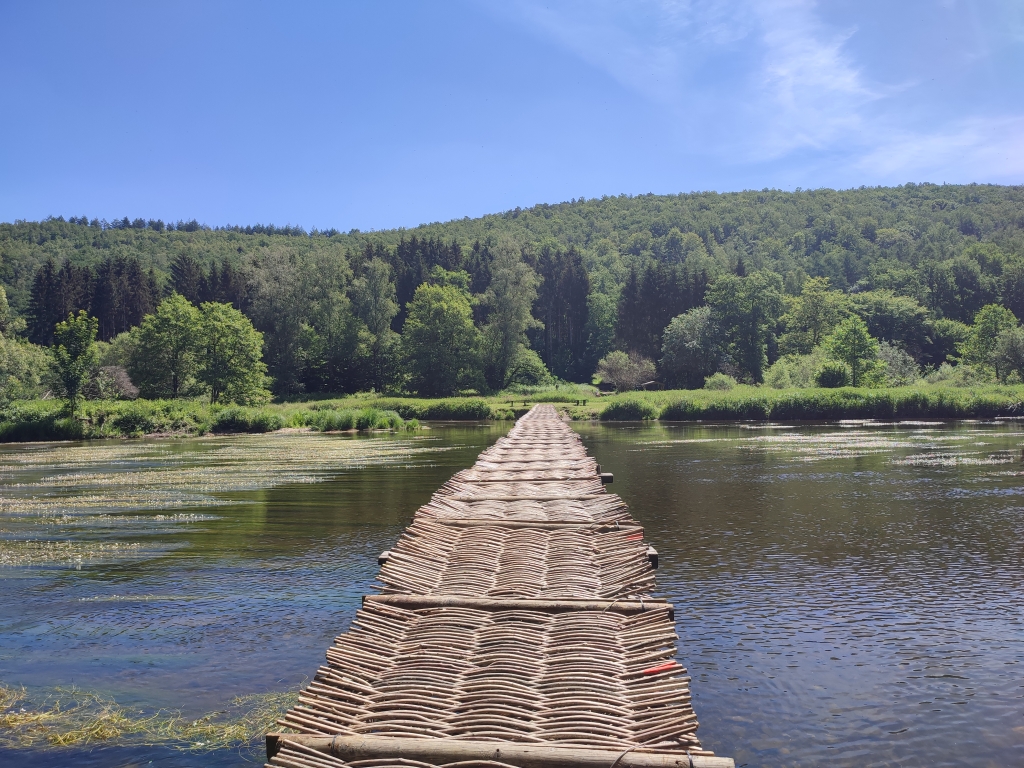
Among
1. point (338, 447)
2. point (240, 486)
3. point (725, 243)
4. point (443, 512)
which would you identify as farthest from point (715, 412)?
point (725, 243)

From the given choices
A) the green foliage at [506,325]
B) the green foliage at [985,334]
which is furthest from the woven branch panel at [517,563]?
the green foliage at [506,325]

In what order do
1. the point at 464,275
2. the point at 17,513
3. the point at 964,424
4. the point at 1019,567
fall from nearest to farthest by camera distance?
1. the point at 1019,567
2. the point at 17,513
3. the point at 964,424
4. the point at 464,275

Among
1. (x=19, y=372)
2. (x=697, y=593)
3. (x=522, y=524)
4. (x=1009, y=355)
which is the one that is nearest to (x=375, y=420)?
(x=19, y=372)

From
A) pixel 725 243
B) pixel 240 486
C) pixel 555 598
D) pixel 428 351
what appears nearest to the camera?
pixel 555 598

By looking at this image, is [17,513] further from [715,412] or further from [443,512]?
[715,412]

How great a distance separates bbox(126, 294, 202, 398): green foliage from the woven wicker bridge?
61205 mm

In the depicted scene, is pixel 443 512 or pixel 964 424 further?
pixel 964 424

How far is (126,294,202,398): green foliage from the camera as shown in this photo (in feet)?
219

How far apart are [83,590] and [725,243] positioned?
18151 centimetres

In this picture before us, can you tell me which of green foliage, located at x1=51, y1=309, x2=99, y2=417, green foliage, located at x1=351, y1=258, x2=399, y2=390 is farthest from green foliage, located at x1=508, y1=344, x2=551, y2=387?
green foliage, located at x1=51, y1=309, x2=99, y2=417

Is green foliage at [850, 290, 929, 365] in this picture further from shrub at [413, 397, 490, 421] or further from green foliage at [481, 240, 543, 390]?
shrub at [413, 397, 490, 421]

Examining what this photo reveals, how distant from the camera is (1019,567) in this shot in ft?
47.2

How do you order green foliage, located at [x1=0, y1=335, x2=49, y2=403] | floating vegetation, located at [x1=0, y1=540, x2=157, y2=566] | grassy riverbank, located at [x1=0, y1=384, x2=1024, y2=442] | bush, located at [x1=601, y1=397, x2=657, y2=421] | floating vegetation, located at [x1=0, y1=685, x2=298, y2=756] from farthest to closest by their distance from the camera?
bush, located at [x1=601, y1=397, x2=657, y2=421] < grassy riverbank, located at [x1=0, y1=384, x2=1024, y2=442] < green foliage, located at [x1=0, y1=335, x2=49, y2=403] < floating vegetation, located at [x1=0, y1=540, x2=157, y2=566] < floating vegetation, located at [x1=0, y1=685, x2=298, y2=756]

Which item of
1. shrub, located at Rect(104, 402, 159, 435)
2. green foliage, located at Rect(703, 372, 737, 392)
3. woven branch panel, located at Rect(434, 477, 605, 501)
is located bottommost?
woven branch panel, located at Rect(434, 477, 605, 501)
